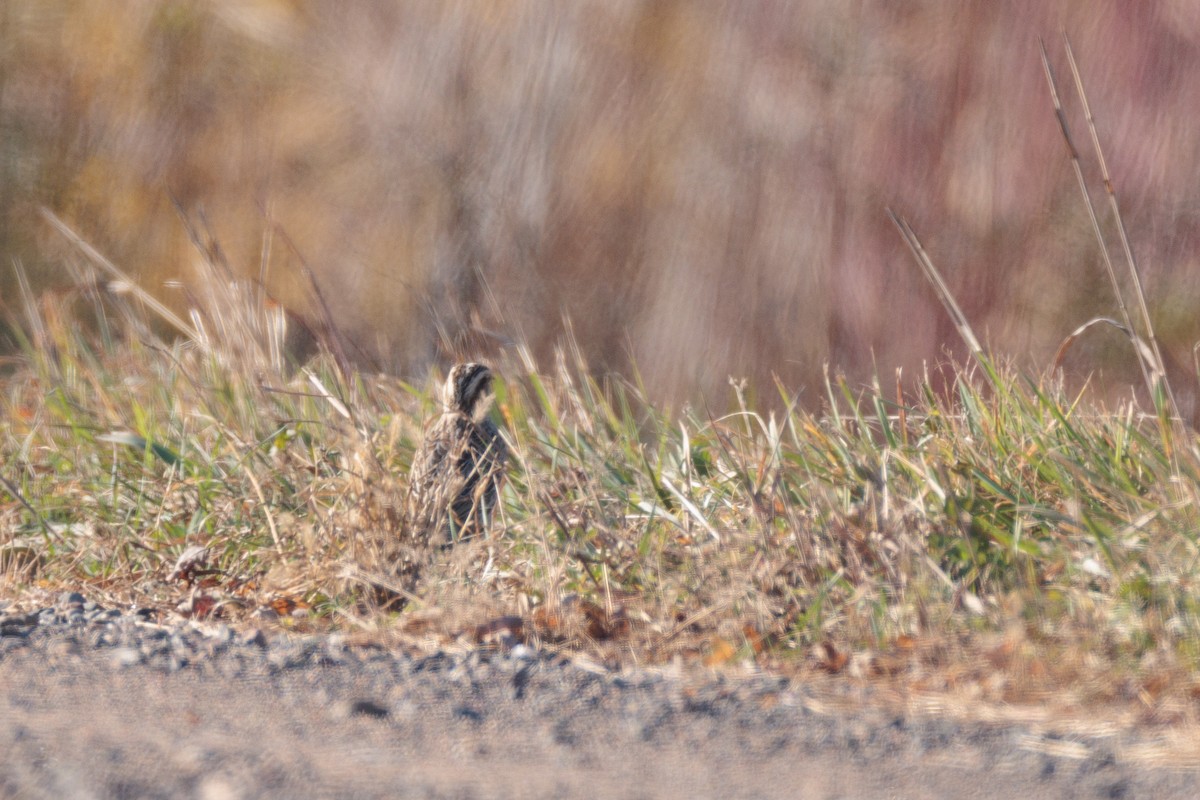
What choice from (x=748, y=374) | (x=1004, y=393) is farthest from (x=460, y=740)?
(x=748, y=374)

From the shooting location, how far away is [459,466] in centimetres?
386

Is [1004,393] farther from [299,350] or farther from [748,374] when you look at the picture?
[299,350]

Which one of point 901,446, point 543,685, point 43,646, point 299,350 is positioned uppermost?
point 901,446

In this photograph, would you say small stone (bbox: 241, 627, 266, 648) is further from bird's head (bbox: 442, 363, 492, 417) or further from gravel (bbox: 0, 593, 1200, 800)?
bird's head (bbox: 442, 363, 492, 417)

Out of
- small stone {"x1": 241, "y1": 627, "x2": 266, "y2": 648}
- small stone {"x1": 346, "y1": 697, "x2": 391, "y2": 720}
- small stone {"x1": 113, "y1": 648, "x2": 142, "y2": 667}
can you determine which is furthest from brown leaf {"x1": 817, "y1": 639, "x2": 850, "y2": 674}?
small stone {"x1": 113, "y1": 648, "x2": 142, "y2": 667}

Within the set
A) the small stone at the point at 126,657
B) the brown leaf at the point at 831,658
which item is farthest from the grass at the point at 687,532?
the small stone at the point at 126,657

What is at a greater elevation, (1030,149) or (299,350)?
(1030,149)

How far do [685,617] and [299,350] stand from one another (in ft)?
14.9

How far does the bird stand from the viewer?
366 cm

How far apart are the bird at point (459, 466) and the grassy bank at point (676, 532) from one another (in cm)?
9

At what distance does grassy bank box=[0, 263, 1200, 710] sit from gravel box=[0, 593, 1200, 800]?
Result: 0.70 feet

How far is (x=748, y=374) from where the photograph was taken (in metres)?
6.02

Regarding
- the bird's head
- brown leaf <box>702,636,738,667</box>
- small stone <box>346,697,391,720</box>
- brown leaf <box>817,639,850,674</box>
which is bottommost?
small stone <box>346,697,391,720</box>

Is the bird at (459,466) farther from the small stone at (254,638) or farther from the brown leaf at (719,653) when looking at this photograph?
the brown leaf at (719,653)
